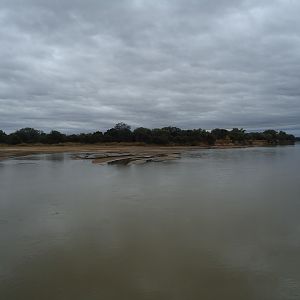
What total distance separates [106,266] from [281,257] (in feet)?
12.0

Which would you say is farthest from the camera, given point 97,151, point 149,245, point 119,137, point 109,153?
point 119,137

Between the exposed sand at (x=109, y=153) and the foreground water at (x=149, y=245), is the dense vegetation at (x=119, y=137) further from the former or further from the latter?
the foreground water at (x=149, y=245)

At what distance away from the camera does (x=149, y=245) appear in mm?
8977

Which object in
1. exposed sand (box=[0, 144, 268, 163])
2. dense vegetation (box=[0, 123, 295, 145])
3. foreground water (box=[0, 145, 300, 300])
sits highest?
dense vegetation (box=[0, 123, 295, 145])

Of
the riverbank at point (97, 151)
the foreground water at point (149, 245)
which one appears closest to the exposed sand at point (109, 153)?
the riverbank at point (97, 151)

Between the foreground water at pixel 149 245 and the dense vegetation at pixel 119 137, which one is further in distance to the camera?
the dense vegetation at pixel 119 137

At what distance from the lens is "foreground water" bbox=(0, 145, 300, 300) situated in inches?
259

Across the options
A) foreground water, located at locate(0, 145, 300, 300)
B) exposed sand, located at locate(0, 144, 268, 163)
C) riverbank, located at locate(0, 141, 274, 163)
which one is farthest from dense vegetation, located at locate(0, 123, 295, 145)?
foreground water, located at locate(0, 145, 300, 300)

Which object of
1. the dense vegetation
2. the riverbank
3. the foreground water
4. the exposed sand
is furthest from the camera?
the dense vegetation

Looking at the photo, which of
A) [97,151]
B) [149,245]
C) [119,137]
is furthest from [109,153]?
[119,137]

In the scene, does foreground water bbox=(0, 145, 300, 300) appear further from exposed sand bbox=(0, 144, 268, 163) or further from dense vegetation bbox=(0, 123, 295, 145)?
dense vegetation bbox=(0, 123, 295, 145)

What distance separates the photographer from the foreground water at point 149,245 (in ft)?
21.6

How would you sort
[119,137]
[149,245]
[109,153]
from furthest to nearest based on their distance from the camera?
[119,137] → [109,153] → [149,245]

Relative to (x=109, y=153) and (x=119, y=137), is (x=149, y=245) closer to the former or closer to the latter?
(x=109, y=153)
